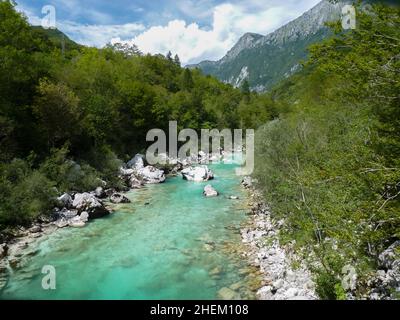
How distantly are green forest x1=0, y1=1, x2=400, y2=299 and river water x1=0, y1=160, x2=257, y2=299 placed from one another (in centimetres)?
241

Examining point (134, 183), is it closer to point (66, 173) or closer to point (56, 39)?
point (66, 173)

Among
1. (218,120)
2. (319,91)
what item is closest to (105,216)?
(319,91)

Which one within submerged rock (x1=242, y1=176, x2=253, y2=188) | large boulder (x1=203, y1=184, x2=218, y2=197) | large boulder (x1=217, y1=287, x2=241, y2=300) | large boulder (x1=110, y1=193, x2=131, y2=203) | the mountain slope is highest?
the mountain slope

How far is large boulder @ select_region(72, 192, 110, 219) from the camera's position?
17278mm

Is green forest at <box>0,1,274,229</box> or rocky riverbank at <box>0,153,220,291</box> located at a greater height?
green forest at <box>0,1,274,229</box>

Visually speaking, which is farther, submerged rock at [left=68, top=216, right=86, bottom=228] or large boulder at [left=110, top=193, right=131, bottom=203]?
large boulder at [left=110, top=193, right=131, bottom=203]

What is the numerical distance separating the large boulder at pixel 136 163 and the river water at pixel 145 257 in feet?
35.5

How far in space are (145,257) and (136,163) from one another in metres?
18.9

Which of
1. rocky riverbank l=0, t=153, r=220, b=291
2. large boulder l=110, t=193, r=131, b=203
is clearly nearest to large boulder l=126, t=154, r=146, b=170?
rocky riverbank l=0, t=153, r=220, b=291

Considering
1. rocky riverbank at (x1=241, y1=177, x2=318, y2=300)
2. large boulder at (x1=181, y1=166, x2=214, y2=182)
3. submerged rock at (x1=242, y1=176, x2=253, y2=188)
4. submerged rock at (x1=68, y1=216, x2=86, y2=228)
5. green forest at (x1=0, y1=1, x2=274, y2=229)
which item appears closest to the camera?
rocky riverbank at (x1=241, y1=177, x2=318, y2=300)

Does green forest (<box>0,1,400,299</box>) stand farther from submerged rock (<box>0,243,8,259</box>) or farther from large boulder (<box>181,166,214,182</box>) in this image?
large boulder (<box>181,166,214,182</box>)

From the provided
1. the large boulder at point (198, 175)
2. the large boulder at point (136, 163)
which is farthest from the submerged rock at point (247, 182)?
the large boulder at point (136, 163)

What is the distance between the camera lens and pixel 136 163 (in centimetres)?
3067

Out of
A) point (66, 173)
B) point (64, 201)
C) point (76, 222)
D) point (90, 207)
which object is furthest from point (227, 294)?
point (66, 173)
